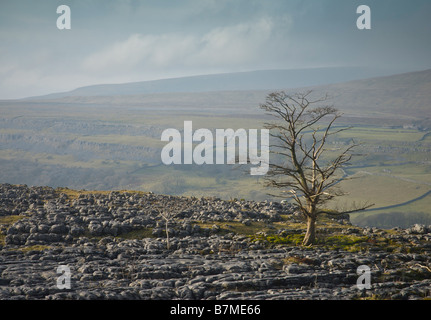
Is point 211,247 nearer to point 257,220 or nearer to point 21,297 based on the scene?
point 257,220

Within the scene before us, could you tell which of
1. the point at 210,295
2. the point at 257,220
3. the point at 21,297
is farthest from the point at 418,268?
the point at 21,297

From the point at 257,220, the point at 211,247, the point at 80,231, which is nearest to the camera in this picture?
the point at 211,247

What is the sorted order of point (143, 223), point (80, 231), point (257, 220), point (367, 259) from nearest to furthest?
point (367, 259) < point (80, 231) < point (143, 223) < point (257, 220)

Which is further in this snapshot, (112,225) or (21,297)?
(112,225)

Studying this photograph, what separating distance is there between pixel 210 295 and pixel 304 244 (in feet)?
50.1

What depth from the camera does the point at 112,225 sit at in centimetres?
4725

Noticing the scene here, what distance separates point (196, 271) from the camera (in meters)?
34.9
